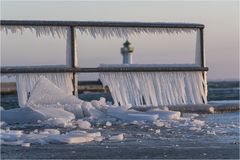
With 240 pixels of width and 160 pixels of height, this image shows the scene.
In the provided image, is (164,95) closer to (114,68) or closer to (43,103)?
(114,68)

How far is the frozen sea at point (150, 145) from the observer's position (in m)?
8.08

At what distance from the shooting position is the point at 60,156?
7.92 m

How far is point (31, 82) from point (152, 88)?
3.08m

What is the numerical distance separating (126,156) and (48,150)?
1.14 meters

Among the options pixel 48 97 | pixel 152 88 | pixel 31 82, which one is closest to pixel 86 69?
pixel 31 82

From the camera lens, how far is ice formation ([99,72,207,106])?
16.2m

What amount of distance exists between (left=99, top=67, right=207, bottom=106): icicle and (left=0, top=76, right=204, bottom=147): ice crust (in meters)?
2.16

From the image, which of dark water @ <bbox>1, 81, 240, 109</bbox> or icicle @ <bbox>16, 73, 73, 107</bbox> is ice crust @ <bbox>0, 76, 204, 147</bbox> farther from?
dark water @ <bbox>1, 81, 240, 109</bbox>

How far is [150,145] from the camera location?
9.17 m

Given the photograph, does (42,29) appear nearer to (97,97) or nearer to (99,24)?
(99,24)

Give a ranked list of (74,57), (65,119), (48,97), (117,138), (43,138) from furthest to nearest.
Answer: (74,57)
(48,97)
(65,119)
(117,138)
(43,138)

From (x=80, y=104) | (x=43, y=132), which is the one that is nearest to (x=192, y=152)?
(x=43, y=132)

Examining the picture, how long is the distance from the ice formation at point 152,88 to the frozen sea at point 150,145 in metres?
3.74

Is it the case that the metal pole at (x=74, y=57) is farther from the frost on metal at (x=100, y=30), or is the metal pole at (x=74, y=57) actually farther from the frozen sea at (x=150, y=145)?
the frozen sea at (x=150, y=145)
